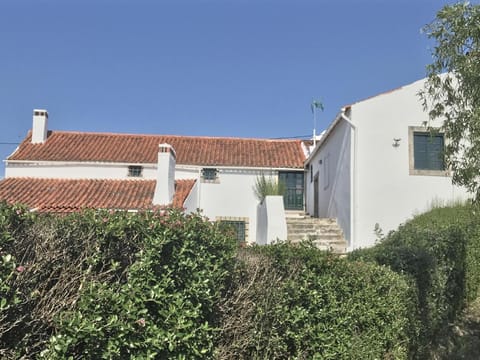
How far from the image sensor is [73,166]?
1992cm

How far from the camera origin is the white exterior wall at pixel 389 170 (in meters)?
13.7

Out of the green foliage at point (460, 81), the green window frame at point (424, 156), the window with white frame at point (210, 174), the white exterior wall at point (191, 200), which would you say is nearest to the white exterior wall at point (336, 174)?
the green window frame at point (424, 156)

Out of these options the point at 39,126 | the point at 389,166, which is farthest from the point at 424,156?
the point at 39,126

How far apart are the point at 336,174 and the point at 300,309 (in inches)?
435

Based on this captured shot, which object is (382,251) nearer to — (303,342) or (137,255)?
(303,342)

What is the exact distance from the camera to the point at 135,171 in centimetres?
2050

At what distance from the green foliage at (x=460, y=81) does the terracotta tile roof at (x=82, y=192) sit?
9289 millimetres

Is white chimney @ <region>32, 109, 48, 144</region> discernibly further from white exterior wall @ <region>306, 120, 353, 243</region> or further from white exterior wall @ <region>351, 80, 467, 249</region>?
white exterior wall @ <region>351, 80, 467, 249</region>

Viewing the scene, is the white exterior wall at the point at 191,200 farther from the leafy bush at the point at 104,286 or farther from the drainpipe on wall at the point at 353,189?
the leafy bush at the point at 104,286

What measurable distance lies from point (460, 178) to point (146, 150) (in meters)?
17.8

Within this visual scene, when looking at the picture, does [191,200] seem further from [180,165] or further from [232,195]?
[232,195]

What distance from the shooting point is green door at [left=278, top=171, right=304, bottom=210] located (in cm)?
2185

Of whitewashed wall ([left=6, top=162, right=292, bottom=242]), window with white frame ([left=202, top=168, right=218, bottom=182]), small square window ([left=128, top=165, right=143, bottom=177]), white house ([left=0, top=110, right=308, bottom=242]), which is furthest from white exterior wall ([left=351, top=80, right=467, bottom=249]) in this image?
small square window ([left=128, top=165, right=143, bottom=177])

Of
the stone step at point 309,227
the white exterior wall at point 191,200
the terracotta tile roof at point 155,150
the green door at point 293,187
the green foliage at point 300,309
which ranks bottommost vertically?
the green foliage at point 300,309
